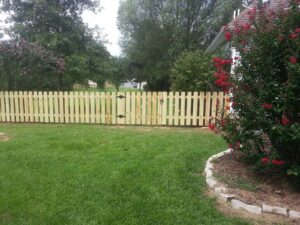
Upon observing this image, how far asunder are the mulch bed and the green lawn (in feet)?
1.08

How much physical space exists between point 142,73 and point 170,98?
1423 cm

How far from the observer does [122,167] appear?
448 centimetres

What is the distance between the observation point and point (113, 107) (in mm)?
8203

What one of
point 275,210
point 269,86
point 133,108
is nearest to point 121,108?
point 133,108

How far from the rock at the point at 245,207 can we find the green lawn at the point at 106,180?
22cm

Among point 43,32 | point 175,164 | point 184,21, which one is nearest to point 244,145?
point 175,164

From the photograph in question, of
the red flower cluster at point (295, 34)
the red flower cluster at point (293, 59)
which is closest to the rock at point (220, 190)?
the red flower cluster at point (293, 59)

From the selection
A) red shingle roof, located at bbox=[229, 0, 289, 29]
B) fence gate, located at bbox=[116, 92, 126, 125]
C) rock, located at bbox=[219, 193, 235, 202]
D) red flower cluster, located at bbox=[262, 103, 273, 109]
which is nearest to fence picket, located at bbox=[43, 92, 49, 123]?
fence gate, located at bbox=[116, 92, 126, 125]

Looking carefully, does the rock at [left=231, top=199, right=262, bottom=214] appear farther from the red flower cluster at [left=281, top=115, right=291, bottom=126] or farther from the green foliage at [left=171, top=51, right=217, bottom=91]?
the green foliage at [left=171, top=51, right=217, bottom=91]

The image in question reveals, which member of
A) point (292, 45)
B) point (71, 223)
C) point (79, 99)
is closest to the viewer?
point (71, 223)

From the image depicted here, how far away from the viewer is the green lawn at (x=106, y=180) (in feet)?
10.1

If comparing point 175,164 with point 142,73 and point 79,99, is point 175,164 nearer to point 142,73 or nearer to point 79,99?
point 79,99

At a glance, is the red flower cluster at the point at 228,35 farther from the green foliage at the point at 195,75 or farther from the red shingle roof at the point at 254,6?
the green foliage at the point at 195,75

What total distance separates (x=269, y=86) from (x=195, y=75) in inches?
198
